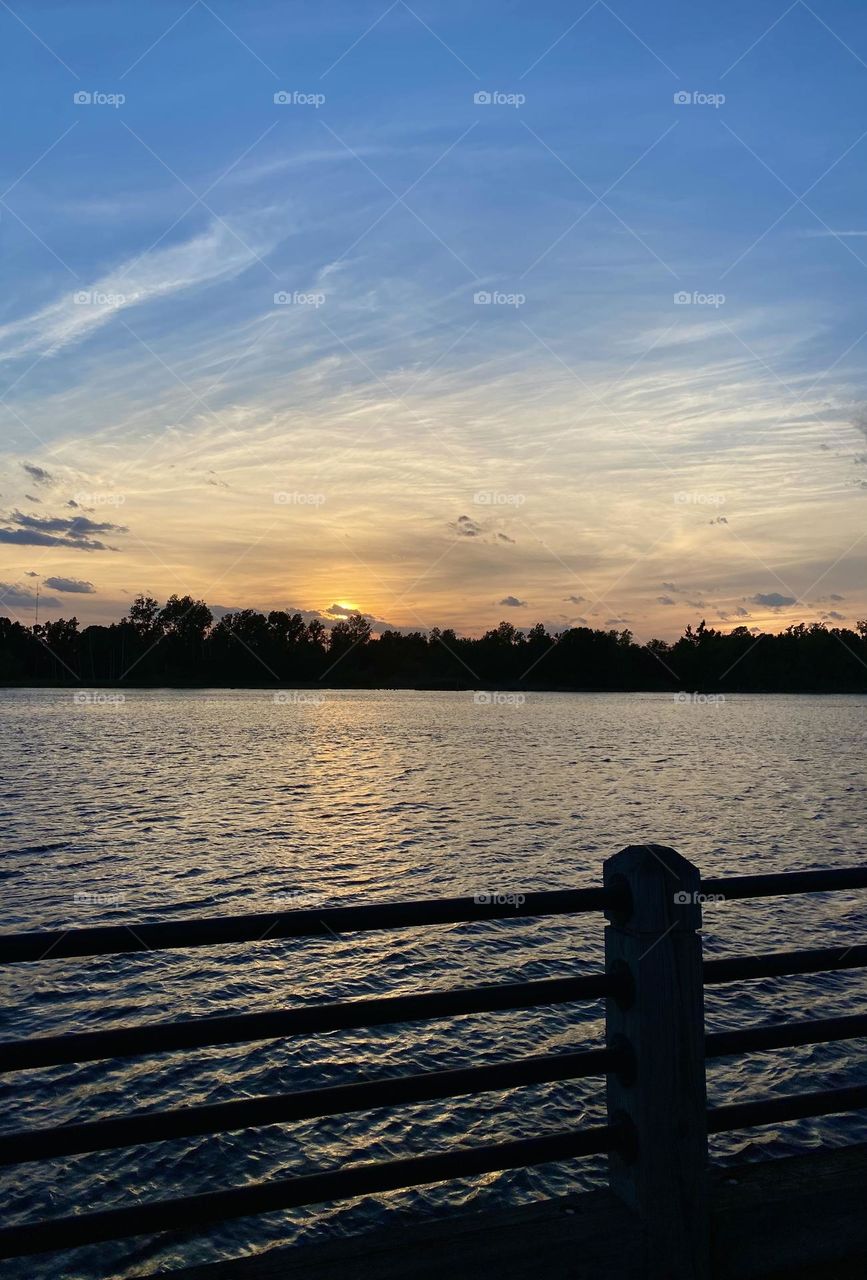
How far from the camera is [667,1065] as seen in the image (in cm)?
396

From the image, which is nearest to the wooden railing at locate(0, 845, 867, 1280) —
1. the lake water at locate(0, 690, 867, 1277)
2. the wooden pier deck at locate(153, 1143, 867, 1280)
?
the wooden pier deck at locate(153, 1143, 867, 1280)

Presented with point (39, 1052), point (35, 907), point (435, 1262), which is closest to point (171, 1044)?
point (39, 1052)

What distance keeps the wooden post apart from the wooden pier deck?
5.2 inches

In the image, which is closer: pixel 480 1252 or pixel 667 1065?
pixel 480 1252

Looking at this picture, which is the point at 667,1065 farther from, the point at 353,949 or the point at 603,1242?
the point at 353,949

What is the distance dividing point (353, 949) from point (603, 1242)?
15.1 m

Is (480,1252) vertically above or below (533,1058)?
below

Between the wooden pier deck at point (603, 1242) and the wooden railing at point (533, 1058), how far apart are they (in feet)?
0.47

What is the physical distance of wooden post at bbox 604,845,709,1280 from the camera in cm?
394

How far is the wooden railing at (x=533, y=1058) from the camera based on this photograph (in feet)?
11.9

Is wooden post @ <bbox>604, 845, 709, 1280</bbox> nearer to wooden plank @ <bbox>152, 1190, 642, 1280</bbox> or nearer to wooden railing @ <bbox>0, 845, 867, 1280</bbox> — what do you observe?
wooden railing @ <bbox>0, 845, 867, 1280</bbox>

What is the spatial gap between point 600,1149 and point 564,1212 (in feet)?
0.96

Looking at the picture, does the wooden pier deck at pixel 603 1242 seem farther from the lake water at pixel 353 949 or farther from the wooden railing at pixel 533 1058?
the lake water at pixel 353 949

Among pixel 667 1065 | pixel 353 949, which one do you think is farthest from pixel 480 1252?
pixel 353 949
